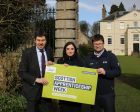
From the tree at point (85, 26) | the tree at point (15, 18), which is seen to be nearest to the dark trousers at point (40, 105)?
the tree at point (15, 18)

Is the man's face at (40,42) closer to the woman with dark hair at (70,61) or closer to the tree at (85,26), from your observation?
the woman with dark hair at (70,61)

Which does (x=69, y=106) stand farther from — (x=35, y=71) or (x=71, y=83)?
(x=35, y=71)

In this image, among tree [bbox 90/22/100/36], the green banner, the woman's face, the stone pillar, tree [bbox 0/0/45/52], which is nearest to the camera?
the woman's face

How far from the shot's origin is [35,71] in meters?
7.59

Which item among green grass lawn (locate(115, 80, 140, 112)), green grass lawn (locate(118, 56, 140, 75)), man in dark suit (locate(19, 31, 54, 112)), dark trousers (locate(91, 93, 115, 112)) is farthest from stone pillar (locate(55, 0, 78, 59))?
green grass lawn (locate(118, 56, 140, 75))

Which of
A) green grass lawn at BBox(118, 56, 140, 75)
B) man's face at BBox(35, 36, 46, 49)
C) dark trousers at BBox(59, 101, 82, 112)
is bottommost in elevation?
green grass lawn at BBox(118, 56, 140, 75)

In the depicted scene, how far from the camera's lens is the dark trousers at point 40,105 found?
7652 mm

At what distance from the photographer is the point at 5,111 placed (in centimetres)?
996

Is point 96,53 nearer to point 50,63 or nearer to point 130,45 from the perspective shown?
point 50,63

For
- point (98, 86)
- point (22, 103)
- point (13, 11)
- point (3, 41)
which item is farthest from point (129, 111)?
point (13, 11)

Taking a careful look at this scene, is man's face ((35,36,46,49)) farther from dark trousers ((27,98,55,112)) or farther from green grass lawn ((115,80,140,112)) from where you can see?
green grass lawn ((115,80,140,112))

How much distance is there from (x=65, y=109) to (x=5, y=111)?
9.36 ft

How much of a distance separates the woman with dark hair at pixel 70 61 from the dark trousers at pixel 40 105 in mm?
243

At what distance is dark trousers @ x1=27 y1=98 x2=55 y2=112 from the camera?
7652mm
